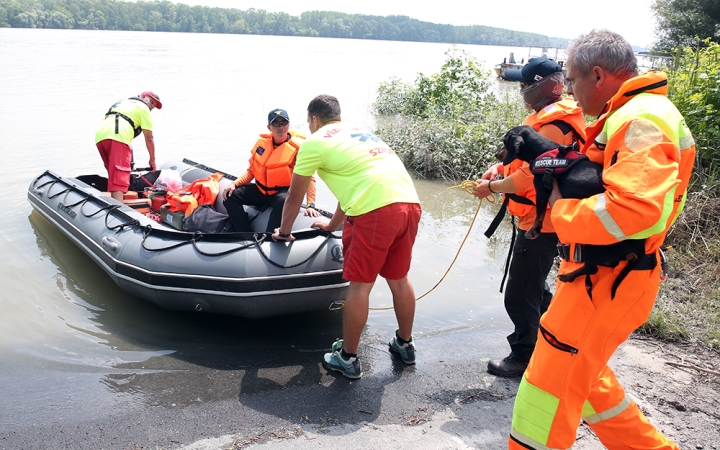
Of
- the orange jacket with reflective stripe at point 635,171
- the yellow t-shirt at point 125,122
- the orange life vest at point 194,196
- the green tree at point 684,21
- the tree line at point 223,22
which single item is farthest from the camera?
the tree line at point 223,22

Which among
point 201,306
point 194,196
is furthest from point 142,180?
point 201,306

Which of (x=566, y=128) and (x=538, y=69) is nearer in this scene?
(x=566, y=128)

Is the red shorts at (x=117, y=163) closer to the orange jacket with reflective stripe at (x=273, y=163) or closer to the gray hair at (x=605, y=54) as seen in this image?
the orange jacket with reflective stripe at (x=273, y=163)

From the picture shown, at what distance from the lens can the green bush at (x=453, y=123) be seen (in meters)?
8.30

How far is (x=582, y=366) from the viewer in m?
1.97

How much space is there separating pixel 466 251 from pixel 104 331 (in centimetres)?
346

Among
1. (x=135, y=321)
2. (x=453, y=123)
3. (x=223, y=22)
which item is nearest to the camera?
(x=135, y=321)

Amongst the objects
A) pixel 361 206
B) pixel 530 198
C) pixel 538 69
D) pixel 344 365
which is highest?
pixel 538 69

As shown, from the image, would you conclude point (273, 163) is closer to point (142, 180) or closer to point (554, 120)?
point (554, 120)

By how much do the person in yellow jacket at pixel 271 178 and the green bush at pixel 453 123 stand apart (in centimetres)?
369

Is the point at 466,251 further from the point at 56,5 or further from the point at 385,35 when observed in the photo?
the point at 385,35

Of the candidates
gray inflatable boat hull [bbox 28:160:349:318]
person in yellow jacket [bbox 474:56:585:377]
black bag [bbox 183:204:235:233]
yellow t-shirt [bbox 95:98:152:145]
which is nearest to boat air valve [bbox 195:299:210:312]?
gray inflatable boat hull [bbox 28:160:349:318]

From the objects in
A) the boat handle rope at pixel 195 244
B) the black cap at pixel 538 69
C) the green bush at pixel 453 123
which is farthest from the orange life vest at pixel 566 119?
the green bush at pixel 453 123

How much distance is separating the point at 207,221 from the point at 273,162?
0.89 meters
